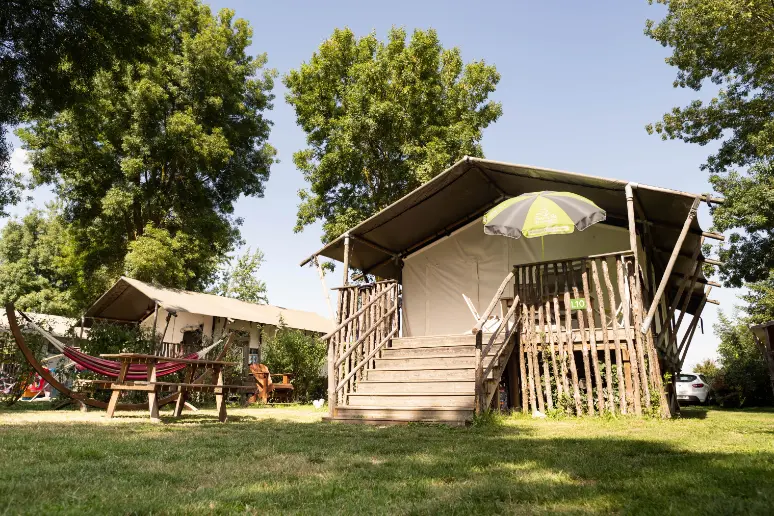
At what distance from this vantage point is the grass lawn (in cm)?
241

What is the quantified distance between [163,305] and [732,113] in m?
19.6

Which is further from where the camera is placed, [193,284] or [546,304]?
[193,284]

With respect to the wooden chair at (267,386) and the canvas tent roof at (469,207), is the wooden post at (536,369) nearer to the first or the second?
the canvas tent roof at (469,207)

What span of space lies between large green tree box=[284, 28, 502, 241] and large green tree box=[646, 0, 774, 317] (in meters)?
6.52

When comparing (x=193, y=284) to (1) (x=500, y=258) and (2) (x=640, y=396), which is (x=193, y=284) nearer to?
(1) (x=500, y=258)

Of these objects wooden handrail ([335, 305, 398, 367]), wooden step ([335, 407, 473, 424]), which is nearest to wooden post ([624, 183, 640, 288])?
wooden step ([335, 407, 473, 424])

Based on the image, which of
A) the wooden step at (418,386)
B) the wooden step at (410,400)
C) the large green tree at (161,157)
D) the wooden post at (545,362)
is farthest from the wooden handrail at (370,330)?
the large green tree at (161,157)

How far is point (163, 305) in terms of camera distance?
51.3 ft

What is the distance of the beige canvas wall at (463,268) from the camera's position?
10.8 meters

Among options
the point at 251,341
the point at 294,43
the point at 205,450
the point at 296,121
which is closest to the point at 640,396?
the point at 205,450

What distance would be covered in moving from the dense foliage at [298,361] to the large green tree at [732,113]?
554 inches

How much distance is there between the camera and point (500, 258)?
1147 centimetres

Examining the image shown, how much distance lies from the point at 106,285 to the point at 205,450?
20.8 metres

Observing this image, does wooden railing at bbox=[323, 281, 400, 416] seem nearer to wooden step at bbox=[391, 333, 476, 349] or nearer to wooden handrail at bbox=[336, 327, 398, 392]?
wooden handrail at bbox=[336, 327, 398, 392]
